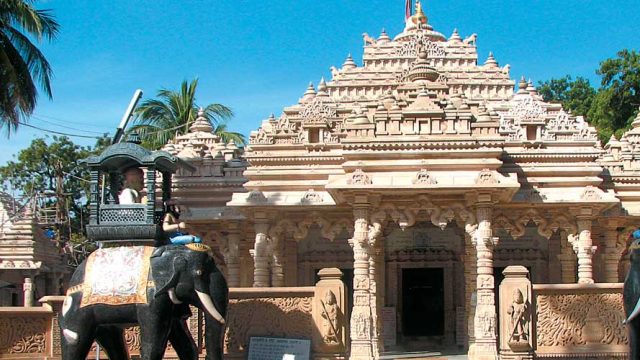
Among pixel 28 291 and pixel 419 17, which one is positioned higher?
pixel 419 17

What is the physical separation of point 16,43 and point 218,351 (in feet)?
46.4

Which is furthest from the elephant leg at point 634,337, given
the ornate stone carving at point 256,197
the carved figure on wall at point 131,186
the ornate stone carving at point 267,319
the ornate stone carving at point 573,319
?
the ornate stone carving at point 256,197

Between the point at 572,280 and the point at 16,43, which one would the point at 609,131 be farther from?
the point at 16,43

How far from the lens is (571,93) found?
5756 centimetres

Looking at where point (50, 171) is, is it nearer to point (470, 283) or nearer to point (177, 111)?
point (177, 111)

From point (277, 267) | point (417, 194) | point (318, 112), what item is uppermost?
point (318, 112)

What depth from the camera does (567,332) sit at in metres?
12.9

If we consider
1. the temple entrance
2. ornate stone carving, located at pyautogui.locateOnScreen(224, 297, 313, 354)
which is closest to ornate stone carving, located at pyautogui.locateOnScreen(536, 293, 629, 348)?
ornate stone carving, located at pyautogui.locateOnScreen(224, 297, 313, 354)

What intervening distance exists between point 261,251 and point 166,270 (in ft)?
32.5

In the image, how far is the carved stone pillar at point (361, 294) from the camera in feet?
56.0

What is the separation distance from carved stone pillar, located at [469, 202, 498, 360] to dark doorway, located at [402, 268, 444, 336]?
17.2 feet

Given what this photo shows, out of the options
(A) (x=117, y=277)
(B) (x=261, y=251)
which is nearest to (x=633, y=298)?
(A) (x=117, y=277)

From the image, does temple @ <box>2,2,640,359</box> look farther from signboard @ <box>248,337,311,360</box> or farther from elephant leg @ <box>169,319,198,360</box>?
elephant leg @ <box>169,319,198,360</box>

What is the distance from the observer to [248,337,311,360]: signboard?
12500mm
